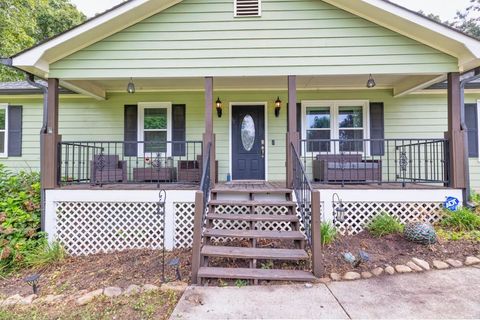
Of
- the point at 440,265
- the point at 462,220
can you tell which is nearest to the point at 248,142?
the point at 462,220

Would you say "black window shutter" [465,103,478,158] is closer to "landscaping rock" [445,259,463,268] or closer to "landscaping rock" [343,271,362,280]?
"landscaping rock" [445,259,463,268]

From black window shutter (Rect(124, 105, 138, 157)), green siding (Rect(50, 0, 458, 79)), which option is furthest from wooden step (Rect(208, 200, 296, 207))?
black window shutter (Rect(124, 105, 138, 157))

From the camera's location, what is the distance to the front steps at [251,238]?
3592mm

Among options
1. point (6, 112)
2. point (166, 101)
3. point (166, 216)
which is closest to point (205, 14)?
point (166, 101)

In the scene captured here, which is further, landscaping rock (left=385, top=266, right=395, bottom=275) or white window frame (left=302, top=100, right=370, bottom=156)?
white window frame (left=302, top=100, right=370, bottom=156)

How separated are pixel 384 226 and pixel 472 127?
4789 mm

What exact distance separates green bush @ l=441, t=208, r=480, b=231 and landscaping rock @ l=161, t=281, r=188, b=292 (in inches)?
178

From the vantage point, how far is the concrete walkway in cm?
285

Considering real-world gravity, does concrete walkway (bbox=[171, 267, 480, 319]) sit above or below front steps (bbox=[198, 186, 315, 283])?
below

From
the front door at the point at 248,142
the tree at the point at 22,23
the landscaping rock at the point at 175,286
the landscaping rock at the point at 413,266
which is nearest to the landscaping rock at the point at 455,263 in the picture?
the landscaping rock at the point at 413,266

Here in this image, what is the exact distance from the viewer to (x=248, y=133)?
7598 mm

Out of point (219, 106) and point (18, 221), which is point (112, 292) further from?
point (219, 106)

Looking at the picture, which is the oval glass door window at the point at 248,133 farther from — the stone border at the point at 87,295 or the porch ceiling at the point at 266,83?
the stone border at the point at 87,295

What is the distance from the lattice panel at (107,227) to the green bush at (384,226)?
3.75 meters
